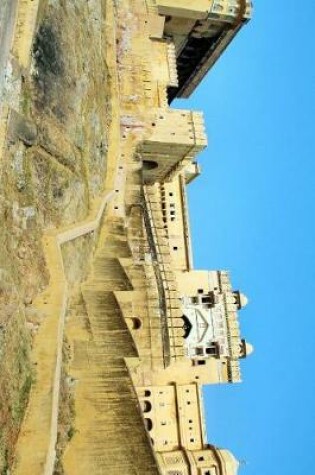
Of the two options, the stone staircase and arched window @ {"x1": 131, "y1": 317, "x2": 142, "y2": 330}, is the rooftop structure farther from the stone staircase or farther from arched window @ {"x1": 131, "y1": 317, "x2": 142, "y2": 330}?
the stone staircase

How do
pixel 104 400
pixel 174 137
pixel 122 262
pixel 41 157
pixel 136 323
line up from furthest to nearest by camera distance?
pixel 174 137
pixel 136 323
pixel 122 262
pixel 104 400
pixel 41 157

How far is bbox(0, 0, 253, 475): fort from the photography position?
56.7 ft

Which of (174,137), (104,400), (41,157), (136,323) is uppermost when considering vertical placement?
(174,137)

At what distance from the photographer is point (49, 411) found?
16172 millimetres

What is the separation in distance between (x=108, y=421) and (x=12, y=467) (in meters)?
5.01

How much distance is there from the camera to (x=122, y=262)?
22344mm

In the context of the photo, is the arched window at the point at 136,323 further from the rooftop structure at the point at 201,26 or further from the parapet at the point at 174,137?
the rooftop structure at the point at 201,26

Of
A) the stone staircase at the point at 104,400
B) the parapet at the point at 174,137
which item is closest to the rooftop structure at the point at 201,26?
the parapet at the point at 174,137

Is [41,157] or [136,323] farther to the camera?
[136,323]

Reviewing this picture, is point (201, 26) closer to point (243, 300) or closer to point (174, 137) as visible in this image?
point (174, 137)

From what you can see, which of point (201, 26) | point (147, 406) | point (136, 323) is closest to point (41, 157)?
point (136, 323)

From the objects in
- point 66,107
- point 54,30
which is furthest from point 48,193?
point 54,30

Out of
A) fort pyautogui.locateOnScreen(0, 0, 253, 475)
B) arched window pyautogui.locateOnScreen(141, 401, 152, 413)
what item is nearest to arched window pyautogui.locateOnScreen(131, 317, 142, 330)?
fort pyautogui.locateOnScreen(0, 0, 253, 475)

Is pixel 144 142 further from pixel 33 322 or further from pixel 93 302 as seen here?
pixel 33 322
